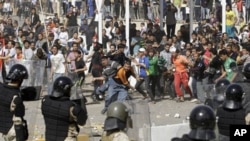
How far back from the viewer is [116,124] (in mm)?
11508

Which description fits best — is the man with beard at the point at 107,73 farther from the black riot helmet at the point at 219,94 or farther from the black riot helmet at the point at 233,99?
the black riot helmet at the point at 233,99

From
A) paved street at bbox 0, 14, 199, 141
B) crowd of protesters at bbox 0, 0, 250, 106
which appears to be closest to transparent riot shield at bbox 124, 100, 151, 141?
paved street at bbox 0, 14, 199, 141

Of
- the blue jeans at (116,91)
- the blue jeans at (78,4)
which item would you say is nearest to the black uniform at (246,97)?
the blue jeans at (116,91)

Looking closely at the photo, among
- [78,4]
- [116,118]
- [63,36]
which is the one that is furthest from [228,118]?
[78,4]

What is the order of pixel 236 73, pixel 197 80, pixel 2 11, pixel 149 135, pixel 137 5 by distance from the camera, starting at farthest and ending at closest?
1. pixel 2 11
2. pixel 137 5
3. pixel 197 80
4. pixel 236 73
5. pixel 149 135

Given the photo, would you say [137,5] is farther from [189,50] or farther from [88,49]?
[189,50]

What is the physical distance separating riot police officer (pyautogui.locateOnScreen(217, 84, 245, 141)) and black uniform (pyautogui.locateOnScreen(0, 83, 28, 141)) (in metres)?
2.72

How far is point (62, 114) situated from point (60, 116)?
0.13 feet

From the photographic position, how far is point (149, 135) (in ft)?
46.9

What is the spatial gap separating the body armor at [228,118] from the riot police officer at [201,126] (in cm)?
190

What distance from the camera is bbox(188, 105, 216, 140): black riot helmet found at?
31.8 feet

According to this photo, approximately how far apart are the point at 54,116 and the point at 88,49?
16.5 m

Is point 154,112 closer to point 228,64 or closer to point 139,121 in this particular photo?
point 228,64

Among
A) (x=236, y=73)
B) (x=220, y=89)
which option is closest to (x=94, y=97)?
(x=236, y=73)
